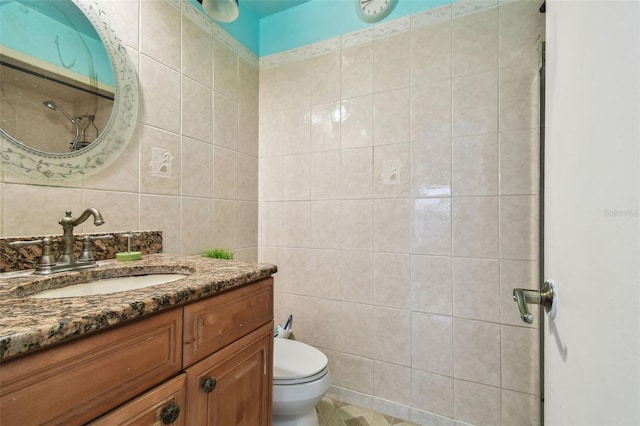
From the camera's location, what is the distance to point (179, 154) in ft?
4.33

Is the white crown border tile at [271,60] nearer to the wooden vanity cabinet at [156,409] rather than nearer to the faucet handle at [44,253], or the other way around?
the faucet handle at [44,253]

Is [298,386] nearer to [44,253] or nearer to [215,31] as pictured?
[44,253]

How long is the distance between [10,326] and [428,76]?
169cm

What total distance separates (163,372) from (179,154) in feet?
3.34

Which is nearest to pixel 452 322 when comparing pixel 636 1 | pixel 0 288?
pixel 636 1

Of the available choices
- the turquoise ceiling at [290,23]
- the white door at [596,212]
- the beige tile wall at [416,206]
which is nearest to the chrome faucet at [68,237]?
the beige tile wall at [416,206]

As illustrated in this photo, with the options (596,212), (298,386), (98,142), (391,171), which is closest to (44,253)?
(98,142)

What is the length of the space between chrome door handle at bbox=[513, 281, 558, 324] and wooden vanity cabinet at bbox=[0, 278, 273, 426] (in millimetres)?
690

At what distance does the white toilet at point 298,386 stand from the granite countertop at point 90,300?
56 centimetres

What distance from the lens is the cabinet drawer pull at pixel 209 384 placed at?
676 millimetres

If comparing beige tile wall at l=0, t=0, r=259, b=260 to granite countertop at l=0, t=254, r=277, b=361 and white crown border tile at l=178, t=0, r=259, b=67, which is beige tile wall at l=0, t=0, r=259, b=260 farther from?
granite countertop at l=0, t=254, r=277, b=361

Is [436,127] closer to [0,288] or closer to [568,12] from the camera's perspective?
[568,12]

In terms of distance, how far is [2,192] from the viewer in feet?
2.67

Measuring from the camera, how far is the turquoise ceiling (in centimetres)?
162
